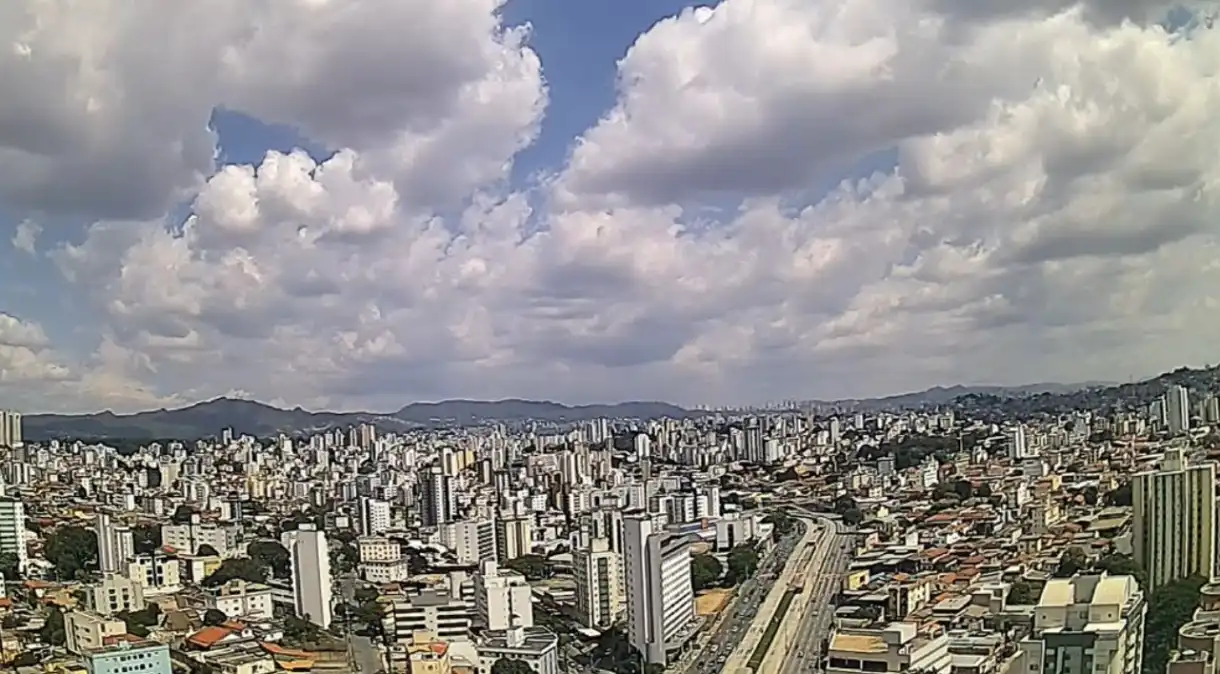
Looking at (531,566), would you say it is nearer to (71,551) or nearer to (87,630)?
(71,551)

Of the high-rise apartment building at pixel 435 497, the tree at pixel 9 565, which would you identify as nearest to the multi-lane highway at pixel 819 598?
the high-rise apartment building at pixel 435 497

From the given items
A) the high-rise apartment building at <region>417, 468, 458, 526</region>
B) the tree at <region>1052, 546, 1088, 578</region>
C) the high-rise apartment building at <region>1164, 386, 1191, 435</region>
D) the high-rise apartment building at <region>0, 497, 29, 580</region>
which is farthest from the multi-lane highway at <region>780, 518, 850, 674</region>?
the high-rise apartment building at <region>0, 497, 29, 580</region>

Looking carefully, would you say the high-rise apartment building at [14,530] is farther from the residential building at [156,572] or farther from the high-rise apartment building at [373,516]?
the high-rise apartment building at [373,516]

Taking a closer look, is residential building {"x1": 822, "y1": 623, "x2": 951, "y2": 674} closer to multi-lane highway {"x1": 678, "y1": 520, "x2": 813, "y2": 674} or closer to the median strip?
the median strip

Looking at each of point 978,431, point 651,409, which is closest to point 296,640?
point 651,409

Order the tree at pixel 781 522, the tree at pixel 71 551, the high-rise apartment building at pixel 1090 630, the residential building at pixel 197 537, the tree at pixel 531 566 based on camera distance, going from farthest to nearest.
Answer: the residential building at pixel 197 537 < the tree at pixel 531 566 < the tree at pixel 781 522 < the tree at pixel 71 551 < the high-rise apartment building at pixel 1090 630

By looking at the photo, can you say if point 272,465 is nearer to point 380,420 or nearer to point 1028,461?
point 380,420
